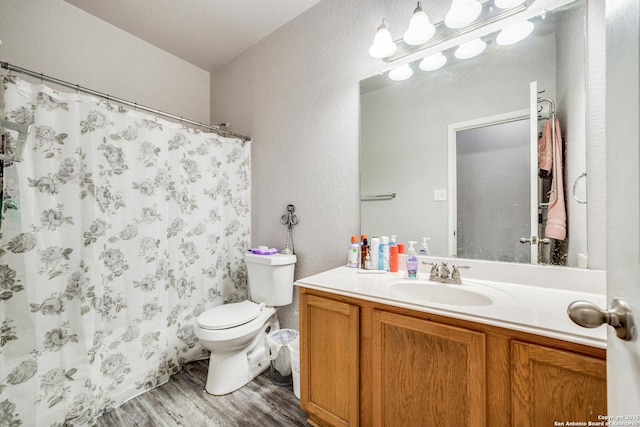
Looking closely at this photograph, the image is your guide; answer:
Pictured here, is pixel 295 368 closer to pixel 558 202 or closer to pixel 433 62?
pixel 558 202

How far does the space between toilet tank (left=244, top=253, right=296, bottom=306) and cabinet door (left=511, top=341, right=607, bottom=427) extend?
4.37ft

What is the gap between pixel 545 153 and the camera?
1128 millimetres

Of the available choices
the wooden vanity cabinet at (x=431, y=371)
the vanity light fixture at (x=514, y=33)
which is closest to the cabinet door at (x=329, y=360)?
the wooden vanity cabinet at (x=431, y=371)

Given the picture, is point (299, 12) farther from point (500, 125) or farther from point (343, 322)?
point (343, 322)

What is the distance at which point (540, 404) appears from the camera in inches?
28.6

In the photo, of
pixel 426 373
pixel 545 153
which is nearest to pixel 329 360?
pixel 426 373

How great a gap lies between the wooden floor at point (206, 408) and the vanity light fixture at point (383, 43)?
78.7 inches

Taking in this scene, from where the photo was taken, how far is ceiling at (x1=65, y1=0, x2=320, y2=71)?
5.89 feet

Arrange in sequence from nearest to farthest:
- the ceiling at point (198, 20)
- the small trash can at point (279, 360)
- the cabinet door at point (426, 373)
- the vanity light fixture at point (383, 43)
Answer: the cabinet door at point (426, 373) → the vanity light fixture at point (383, 43) → the small trash can at point (279, 360) → the ceiling at point (198, 20)

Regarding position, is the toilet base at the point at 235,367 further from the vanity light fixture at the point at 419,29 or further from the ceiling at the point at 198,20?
the ceiling at the point at 198,20

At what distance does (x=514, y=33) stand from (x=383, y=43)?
1.93 ft

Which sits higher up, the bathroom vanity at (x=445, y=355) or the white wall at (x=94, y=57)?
the white wall at (x=94, y=57)

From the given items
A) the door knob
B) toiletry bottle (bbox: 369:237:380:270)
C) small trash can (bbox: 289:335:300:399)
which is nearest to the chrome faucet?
toiletry bottle (bbox: 369:237:380:270)

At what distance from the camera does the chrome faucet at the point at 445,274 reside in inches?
47.8
